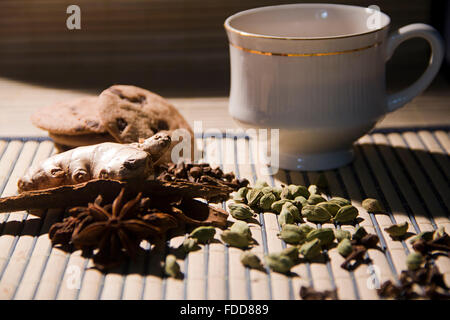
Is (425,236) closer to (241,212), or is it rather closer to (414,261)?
(414,261)

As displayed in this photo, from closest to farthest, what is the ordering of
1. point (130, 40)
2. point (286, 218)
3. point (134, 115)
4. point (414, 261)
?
1. point (414, 261)
2. point (286, 218)
3. point (134, 115)
4. point (130, 40)

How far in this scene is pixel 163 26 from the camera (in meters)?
1.52

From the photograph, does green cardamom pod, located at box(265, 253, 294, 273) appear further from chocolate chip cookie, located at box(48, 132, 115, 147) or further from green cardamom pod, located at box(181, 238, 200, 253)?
chocolate chip cookie, located at box(48, 132, 115, 147)

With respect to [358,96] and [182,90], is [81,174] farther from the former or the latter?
[182,90]

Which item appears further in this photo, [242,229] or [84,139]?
[84,139]

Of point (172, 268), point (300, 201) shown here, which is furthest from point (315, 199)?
point (172, 268)

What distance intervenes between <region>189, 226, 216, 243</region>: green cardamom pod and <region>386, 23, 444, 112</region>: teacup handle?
366 mm

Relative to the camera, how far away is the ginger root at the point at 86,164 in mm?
764

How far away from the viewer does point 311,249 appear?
25.7 inches

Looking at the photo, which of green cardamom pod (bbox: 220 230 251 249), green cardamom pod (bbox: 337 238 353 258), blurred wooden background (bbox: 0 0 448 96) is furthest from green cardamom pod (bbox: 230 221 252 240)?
blurred wooden background (bbox: 0 0 448 96)

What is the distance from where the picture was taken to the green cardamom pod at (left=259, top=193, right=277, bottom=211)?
77cm

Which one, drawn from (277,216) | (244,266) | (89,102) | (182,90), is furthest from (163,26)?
(244,266)

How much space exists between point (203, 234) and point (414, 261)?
241 mm

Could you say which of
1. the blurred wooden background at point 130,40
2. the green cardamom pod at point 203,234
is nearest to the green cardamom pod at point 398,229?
the green cardamom pod at point 203,234
